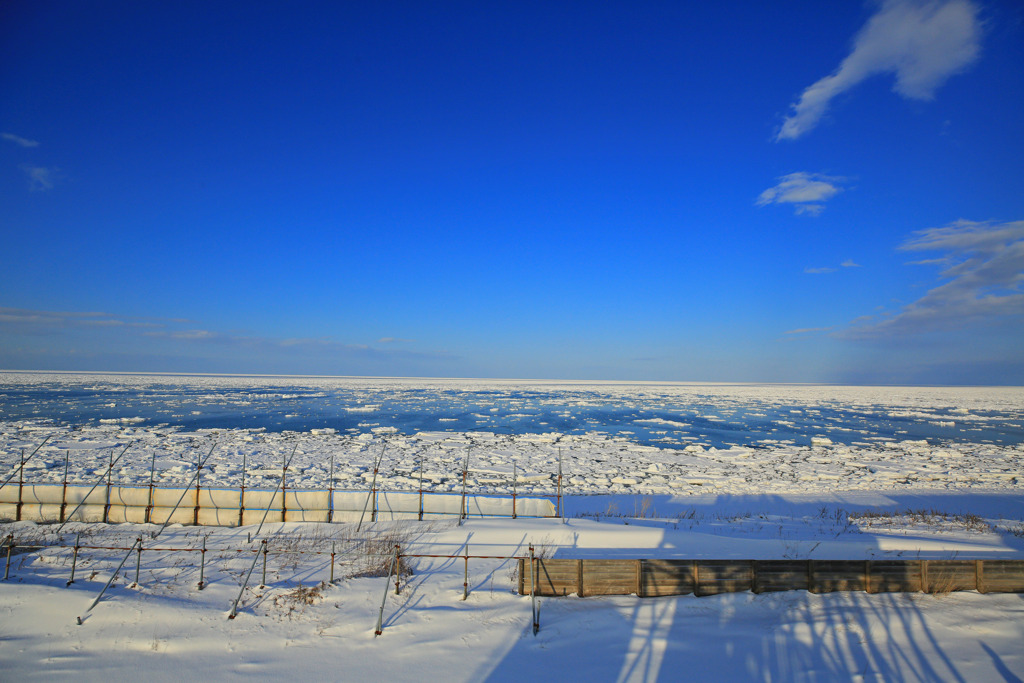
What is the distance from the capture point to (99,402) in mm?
39594

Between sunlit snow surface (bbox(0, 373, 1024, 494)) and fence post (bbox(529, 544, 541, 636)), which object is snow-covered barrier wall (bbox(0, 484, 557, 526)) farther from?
fence post (bbox(529, 544, 541, 636))

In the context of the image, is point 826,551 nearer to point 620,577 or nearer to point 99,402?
point 620,577

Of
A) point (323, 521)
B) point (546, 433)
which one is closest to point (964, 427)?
point (546, 433)

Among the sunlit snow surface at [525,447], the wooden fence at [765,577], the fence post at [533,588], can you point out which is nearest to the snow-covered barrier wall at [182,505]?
the sunlit snow surface at [525,447]

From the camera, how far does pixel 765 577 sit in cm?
703

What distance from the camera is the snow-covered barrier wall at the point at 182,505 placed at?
11125 mm

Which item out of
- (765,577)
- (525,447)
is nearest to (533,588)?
(765,577)

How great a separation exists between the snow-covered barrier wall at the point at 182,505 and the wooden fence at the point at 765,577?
464 centimetres

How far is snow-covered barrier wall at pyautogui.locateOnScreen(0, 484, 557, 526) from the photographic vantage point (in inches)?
438

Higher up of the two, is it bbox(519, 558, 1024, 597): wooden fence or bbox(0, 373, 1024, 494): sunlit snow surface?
bbox(519, 558, 1024, 597): wooden fence

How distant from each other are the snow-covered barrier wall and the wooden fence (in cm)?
464

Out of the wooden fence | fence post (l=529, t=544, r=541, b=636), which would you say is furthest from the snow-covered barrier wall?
the wooden fence

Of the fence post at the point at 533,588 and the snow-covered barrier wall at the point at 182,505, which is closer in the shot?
the fence post at the point at 533,588

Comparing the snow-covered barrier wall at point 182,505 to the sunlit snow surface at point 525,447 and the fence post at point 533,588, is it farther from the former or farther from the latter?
the fence post at point 533,588
